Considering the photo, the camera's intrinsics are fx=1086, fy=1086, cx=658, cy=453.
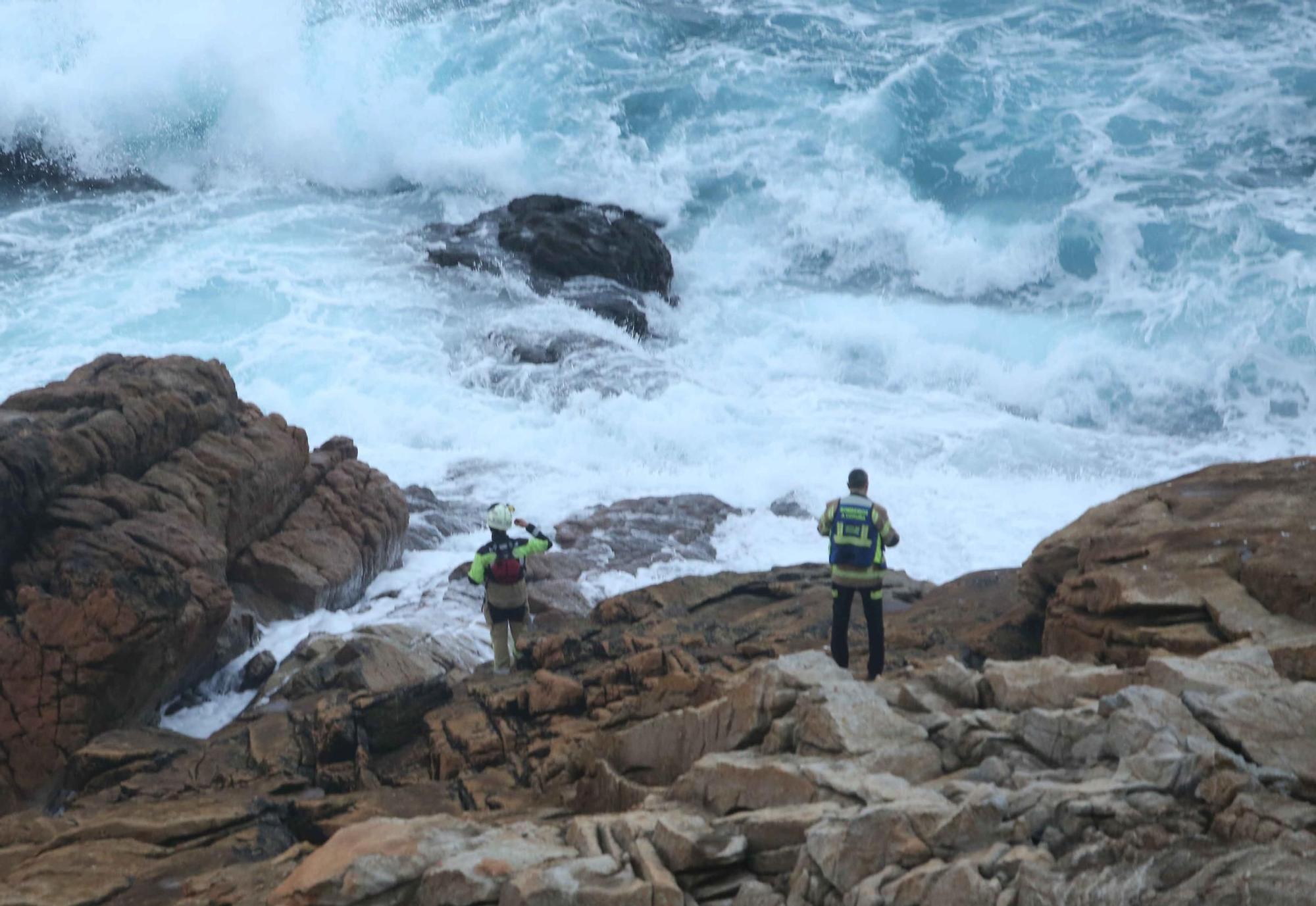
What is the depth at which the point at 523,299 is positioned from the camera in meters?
20.8

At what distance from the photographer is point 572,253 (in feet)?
71.7

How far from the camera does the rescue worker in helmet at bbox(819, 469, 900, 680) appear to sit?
682 cm

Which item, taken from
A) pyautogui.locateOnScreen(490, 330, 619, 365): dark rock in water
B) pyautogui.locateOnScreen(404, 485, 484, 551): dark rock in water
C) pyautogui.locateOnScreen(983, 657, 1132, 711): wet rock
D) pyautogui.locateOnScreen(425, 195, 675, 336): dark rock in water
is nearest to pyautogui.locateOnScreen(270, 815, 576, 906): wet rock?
pyautogui.locateOnScreen(983, 657, 1132, 711): wet rock

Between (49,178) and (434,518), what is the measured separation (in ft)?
62.6

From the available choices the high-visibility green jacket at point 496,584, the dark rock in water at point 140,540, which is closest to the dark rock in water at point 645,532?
the dark rock in water at point 140,540

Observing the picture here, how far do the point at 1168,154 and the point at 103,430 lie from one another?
2388 cm

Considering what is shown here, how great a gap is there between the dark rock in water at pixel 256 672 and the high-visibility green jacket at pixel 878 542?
15.9 feet

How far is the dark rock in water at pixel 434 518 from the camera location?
40.3 feet

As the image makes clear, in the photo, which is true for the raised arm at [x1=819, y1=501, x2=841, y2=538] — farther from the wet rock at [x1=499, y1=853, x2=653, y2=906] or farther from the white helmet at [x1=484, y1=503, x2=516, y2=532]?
the wet rock at [x1=499, y1=853, x2=653, y2=906]

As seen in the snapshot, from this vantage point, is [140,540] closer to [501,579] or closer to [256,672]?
[256,672]

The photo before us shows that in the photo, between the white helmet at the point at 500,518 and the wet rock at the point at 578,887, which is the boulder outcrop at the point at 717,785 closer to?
the wet rock at the point at 578,887

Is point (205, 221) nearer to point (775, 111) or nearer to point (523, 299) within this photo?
point (523, 299)

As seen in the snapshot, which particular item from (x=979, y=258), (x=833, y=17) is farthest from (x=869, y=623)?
(x=833, y=17)

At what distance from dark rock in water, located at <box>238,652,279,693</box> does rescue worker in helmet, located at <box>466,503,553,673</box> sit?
198 centimetres
